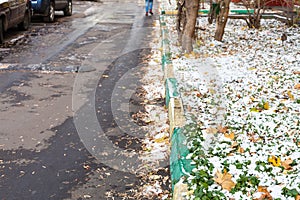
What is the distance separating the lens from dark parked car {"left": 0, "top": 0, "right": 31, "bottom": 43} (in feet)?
38.6

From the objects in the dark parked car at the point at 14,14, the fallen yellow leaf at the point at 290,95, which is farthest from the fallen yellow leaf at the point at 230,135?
the dark parked car at the point at 14,14

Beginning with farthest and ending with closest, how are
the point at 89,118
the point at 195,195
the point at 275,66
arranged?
the point at 275,66
the point at 89,118
the point at 195,195

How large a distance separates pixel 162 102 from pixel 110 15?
13379 millimetres

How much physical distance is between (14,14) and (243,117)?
364 inches

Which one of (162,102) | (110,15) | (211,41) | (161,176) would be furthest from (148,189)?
(110,15)

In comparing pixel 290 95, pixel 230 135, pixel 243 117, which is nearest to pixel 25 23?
pixel 290 95

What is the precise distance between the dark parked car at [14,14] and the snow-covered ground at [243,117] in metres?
4.86

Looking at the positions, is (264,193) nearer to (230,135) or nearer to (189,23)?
(230,135)

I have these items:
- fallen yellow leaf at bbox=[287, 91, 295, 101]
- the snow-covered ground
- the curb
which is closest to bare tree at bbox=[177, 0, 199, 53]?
the snow-covered ground

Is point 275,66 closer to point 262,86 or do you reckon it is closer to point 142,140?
point 262,86

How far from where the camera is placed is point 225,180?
12.4 ft

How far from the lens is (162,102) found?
6.97 m

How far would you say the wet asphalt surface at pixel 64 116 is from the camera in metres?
4.35

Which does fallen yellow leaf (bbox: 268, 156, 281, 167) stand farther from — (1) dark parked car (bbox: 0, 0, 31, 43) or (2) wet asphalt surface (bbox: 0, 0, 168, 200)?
(1) dark parked car (bbox: 0, 0, 31, 43)
